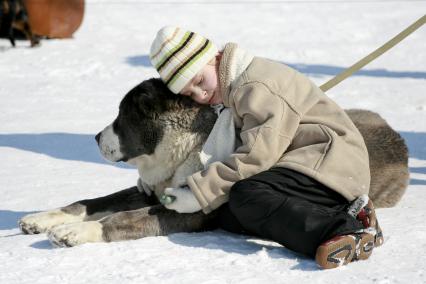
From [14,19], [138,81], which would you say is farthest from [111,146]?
[14,19]

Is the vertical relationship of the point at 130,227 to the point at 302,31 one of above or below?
above

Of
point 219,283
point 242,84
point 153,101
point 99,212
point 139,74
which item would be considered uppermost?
point 242,84

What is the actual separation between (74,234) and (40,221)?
0.46 m

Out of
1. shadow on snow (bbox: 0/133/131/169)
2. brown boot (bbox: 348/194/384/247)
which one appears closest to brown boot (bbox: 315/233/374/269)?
brown boot (bbox: 348/194/384/247)

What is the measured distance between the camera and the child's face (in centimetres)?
339

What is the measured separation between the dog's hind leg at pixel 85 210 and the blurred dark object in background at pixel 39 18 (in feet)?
26.1

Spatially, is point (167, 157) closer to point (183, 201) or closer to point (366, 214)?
point (183, 201)

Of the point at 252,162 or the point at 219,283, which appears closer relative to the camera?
the point at 219,283

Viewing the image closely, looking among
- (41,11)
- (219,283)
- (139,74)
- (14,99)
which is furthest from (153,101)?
(41,11)

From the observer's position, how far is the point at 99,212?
3.80 meters

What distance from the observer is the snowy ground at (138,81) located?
9.32 feet

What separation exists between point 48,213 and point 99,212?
0.29 metres

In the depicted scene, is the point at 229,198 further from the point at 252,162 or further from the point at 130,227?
the point at 130,227

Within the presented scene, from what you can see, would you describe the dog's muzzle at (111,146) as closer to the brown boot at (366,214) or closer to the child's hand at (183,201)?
the child's hand at (183,201)
